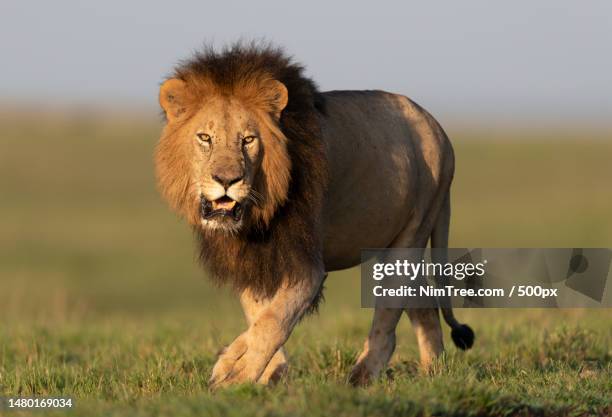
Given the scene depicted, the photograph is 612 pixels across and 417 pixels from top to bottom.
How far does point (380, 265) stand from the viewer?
6.76 m

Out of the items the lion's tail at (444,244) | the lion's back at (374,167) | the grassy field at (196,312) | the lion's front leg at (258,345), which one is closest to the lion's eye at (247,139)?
the lion's back at (374,167)

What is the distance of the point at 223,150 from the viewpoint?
17.3 ft

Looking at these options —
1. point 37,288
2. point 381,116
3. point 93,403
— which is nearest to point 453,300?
point 381,116

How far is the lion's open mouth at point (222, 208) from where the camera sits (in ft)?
17.3

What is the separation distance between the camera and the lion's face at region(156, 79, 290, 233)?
206 inches

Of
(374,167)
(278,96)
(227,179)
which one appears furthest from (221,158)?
(374,167)

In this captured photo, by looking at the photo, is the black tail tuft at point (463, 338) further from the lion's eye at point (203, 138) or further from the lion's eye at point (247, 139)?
the lion's eye at point (203, 138)

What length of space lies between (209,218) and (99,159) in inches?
1430

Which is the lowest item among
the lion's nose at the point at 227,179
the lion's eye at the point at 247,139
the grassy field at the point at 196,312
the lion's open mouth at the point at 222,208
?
the grassy field at the point at 196,312

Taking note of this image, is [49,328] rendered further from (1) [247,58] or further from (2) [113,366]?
(1) [247,58]
